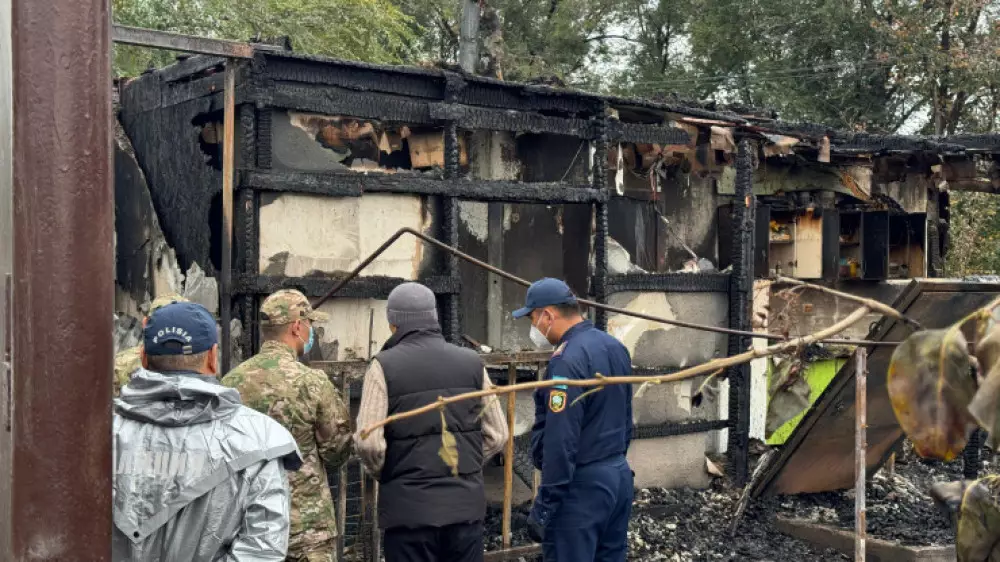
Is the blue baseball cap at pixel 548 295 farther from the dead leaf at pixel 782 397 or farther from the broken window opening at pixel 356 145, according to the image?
the dead leaf at pixel 782 397

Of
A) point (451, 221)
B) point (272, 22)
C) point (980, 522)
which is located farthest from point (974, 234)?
point (980, 522)

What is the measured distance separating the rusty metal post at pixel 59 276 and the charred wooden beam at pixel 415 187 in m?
4.69

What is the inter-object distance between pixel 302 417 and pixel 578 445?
64.3 inches

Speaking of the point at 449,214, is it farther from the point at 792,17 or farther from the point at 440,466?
the point at 792,17

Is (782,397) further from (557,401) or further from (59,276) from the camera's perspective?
(59,276)

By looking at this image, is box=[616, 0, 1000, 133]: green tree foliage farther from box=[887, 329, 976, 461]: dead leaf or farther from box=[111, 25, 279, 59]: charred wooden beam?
box=[887, 329, 976, 461]: dead leaf

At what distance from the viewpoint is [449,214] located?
8.27 meters

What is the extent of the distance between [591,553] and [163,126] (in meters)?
4.44

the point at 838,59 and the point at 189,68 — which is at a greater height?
the point at 838,59

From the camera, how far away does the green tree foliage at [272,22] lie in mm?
16312

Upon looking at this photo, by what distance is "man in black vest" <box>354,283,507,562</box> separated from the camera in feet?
17.8

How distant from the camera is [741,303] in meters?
10.4

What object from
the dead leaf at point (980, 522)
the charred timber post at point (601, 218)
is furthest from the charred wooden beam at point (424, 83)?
the dead leaf at point (980, 522)

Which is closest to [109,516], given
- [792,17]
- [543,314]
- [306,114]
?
[543,314]
